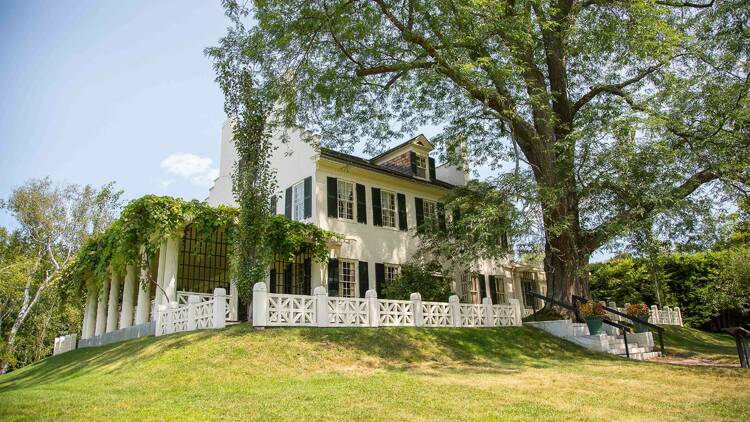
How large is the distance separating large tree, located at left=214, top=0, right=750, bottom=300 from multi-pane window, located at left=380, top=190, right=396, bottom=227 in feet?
13.2

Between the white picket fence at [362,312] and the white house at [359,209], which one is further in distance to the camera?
the white house at [359,209]

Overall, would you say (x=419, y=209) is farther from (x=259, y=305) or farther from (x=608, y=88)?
(x=259, y=305)

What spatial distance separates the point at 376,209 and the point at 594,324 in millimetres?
8808

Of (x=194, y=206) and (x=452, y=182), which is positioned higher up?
(x=452, y=182)

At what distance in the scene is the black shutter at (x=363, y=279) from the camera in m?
18.4

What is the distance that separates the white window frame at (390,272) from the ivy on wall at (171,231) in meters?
3.23

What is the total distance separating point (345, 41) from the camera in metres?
15.2

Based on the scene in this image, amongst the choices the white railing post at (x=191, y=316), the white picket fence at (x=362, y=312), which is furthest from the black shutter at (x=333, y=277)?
the white railing post at (x=191, y=316)

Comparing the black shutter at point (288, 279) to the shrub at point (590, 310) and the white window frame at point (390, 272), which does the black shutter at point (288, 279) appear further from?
the shrub at point (590, 310)

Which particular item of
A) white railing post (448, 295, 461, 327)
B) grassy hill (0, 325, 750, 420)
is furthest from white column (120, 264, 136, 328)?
white railing post (448, 295, 461, 327)

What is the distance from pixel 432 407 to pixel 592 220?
464 inches

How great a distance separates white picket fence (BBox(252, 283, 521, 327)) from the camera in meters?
12.0

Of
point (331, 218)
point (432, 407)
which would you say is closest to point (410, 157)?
point (331, 218)

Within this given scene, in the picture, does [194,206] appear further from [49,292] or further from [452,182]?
[49,292]
